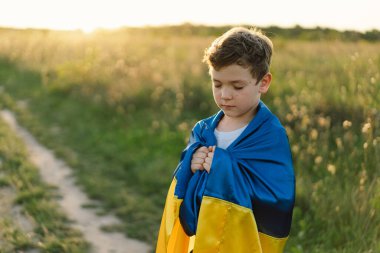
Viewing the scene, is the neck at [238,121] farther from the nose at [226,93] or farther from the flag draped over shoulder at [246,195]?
the nose at [226,93]

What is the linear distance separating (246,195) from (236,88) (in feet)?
1.66

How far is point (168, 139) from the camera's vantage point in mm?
7230

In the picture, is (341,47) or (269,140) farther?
(341,47)

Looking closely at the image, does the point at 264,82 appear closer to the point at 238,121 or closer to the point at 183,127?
the point at 238,121

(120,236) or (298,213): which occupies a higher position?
(298,213)

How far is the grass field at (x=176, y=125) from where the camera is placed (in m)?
4.45

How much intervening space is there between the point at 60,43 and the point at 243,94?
49.8ft

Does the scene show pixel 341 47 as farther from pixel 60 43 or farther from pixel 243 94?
pixel 60 43

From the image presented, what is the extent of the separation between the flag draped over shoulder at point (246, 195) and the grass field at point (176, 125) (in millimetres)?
1495

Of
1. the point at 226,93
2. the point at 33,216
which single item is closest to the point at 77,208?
the point at 33,216

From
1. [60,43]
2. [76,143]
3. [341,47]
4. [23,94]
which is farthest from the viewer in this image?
[60,43]

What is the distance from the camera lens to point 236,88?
2.34 metres

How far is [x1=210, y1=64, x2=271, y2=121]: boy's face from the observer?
230 cm

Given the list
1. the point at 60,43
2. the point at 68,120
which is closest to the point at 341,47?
the point at 68,120
